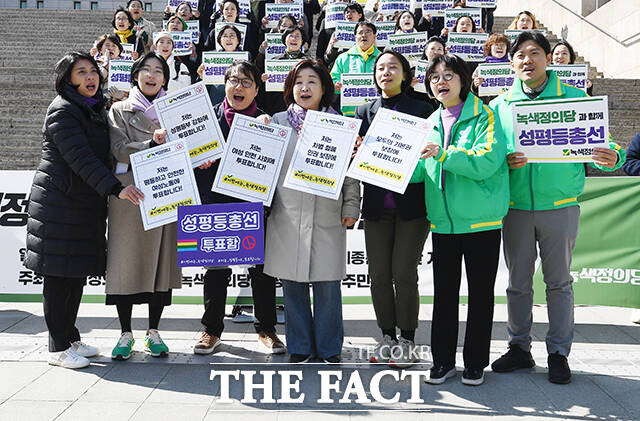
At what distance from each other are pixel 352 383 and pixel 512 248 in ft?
5.02

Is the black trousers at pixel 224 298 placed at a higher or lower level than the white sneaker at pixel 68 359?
higher

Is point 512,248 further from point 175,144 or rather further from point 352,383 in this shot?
point 175,144

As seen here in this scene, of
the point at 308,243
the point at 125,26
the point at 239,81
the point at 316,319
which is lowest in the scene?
the point at 316,319

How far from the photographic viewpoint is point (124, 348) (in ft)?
15.1

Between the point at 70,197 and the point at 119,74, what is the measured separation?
3720 mm

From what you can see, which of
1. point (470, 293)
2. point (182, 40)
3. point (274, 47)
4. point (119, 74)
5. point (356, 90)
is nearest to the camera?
point (470, 293)

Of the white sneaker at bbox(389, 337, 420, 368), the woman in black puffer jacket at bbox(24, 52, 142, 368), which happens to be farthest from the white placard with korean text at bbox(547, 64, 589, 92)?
the woman in black puffer jacket at bbox(24, 52, 142, 368)

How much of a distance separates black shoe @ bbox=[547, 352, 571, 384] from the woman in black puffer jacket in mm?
3156

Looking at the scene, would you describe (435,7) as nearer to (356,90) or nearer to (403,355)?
(356,90)

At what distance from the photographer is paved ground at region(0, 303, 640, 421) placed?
363 centimetres

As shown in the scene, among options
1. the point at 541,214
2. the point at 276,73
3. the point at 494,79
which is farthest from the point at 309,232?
the point at 494,79

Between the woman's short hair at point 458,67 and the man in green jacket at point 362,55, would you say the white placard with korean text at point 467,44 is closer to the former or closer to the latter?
the man in green jacket at point 362,55

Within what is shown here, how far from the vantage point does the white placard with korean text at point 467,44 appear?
8703 millimetres

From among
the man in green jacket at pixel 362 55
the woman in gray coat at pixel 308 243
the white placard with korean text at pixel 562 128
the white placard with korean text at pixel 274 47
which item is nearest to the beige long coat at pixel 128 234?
the woman in gray coat at pixel 308 243
